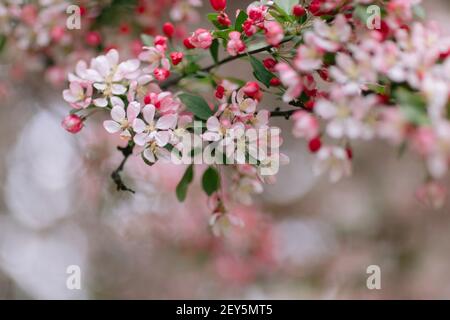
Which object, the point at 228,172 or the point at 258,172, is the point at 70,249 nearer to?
the point at 228,172

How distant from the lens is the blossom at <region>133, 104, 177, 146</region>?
3.66ft

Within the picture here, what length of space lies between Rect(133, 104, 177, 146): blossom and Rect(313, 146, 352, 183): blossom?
0.30m

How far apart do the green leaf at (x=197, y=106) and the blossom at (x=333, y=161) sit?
311 mm

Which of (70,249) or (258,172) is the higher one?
(70,249)

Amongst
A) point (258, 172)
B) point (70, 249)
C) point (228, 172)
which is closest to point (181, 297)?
point (70, 249)

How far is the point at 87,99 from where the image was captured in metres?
1.19

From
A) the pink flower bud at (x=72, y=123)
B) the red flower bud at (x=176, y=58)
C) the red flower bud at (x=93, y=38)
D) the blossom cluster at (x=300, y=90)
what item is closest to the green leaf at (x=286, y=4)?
the blossom cluster at (x=300, y=90)

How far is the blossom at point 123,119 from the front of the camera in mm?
1132

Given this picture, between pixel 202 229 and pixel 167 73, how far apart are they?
1492 mm

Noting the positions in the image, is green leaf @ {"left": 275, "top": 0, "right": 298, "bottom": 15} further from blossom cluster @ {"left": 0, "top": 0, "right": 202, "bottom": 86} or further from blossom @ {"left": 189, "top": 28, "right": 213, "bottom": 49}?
blossom cluster @ {"left": 0, "top": 0, "right": 202, "bottom": 86}

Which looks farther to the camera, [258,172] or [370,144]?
[370,144]

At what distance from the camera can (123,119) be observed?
1.14m

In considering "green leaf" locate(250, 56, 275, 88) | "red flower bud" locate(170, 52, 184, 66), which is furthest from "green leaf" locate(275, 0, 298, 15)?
"red flower bud" locate(170, 52, 184, 66)

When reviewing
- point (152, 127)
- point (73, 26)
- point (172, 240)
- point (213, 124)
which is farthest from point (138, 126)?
point (172, 240)
